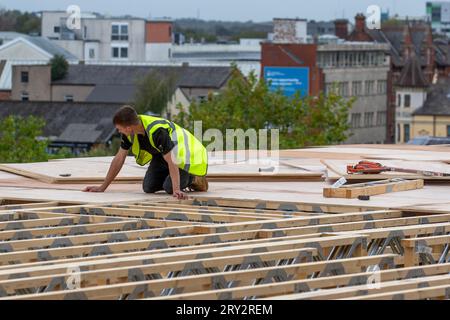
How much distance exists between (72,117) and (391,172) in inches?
2851

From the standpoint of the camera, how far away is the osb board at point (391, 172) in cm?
1769

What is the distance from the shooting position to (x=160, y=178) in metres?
16.5

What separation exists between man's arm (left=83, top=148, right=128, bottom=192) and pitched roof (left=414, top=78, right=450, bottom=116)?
86574mm

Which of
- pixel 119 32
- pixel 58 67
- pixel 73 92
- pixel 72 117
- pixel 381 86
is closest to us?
pixel 72 117

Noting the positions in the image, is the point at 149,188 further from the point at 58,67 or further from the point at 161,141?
the point at 58,67

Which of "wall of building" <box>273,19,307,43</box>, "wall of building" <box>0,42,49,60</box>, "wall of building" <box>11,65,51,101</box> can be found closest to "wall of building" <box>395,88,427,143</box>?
"wall of building" <box>273,19,307,43</box>

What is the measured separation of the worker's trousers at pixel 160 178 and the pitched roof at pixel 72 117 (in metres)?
69.0

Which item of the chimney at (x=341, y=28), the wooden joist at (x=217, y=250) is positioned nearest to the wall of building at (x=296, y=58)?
the chimney at (x=341, y=28)

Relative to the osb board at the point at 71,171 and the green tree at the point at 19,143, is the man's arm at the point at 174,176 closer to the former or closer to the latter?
the osb board at the point at 71,171

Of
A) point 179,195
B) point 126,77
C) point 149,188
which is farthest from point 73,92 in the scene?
point 179,195

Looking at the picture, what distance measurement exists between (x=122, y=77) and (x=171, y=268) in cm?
9356

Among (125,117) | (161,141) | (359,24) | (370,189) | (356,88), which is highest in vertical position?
(359,24)

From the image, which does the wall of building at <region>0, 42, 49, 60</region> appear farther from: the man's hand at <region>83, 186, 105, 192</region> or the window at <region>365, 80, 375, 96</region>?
the man's hand at <region>83, 186, 105, 192</region>
